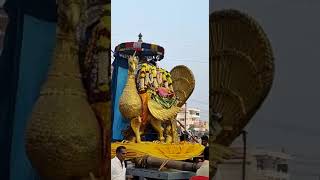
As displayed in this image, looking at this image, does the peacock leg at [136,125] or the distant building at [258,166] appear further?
the peacock leg at [136,125]

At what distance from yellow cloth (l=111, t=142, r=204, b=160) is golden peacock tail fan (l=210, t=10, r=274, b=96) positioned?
5.80 m

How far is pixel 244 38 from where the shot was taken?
7.18 feet

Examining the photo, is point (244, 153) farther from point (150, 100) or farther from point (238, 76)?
point (150, 100)

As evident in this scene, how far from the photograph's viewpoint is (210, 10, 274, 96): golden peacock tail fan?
212 centimetres

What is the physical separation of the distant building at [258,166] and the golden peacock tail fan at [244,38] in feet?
0.98

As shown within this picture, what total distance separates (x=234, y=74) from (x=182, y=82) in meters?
7.78

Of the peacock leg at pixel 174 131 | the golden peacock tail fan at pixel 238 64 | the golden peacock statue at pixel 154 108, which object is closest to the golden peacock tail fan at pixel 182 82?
the golden peacock statue at pixel 154 108

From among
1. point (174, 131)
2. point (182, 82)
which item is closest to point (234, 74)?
point (174, 131)

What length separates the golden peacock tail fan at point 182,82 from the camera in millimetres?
9844

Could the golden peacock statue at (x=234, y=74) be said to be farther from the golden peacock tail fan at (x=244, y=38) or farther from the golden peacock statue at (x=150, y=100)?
the golden peacock statue at (x=150, y=100)

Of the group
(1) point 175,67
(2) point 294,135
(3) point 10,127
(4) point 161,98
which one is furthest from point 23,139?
(1) point 175,67

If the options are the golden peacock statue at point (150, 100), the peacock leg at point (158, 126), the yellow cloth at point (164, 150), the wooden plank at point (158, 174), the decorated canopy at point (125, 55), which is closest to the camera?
the wooden plank at point (158, 174)

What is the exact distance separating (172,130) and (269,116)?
753cm

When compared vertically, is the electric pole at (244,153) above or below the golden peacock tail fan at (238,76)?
below
